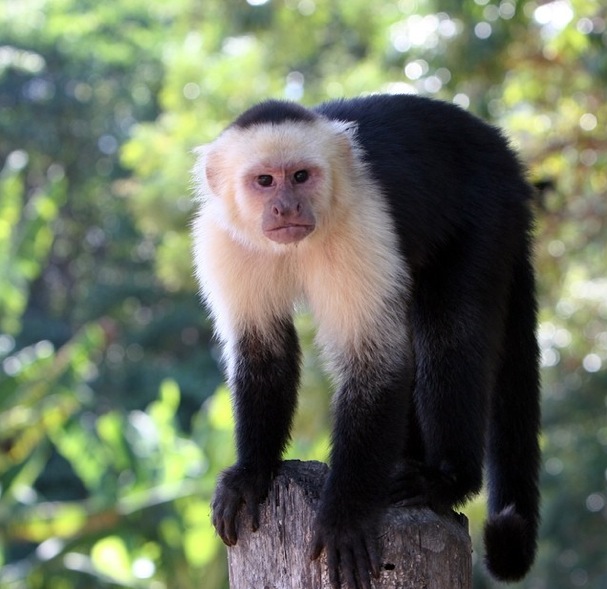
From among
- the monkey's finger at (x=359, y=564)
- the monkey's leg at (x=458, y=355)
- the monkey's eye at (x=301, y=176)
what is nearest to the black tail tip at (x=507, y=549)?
the monkey's leg at (x=458, y=355)

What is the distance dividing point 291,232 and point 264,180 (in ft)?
0.83

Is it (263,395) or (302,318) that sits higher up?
(302,318)

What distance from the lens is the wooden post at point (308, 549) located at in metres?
2.64

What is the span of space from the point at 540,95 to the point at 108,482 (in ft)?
16.9

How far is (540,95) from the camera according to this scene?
800 cm

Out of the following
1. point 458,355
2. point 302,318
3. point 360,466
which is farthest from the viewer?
point 302,318

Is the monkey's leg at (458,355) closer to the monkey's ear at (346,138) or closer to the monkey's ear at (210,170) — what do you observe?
the monkey's ear at (346,138)

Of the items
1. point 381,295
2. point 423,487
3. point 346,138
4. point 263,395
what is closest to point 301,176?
point 346,138

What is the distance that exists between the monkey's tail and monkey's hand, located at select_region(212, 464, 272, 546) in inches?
31.3

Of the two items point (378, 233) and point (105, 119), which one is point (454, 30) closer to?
point (378, 233)

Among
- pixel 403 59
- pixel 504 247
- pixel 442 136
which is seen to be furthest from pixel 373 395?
pixel 403 59

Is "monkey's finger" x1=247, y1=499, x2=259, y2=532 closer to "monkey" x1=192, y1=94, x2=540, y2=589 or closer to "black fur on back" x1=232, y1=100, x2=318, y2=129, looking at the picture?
"monkey" x1=192, y1=94, x2=540, y2=589

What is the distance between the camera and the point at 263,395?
363cm

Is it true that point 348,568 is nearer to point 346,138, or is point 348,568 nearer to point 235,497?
point 235,497
